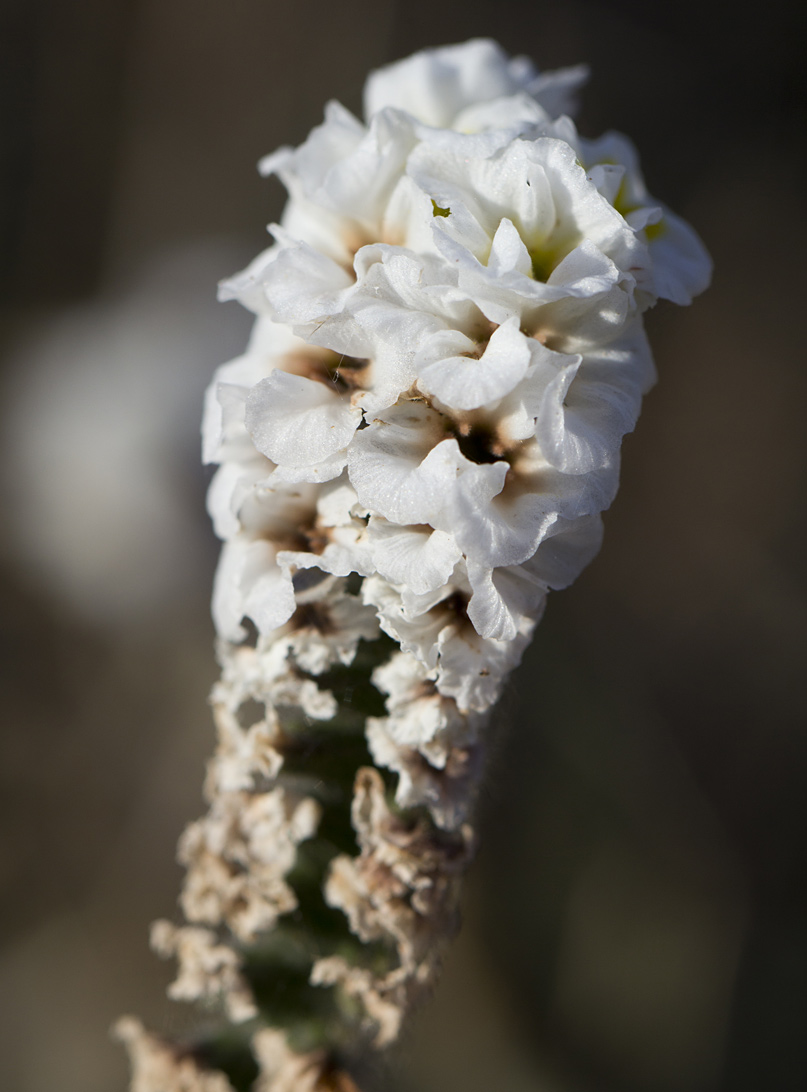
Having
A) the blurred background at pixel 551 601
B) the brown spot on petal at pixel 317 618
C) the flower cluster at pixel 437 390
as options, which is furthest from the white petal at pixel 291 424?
the blurred background at pixel 551 601

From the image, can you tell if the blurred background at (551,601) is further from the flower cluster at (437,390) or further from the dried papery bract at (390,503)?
the flower cluster at (437,390)

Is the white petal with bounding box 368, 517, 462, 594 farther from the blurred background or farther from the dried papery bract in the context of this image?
the blurred background

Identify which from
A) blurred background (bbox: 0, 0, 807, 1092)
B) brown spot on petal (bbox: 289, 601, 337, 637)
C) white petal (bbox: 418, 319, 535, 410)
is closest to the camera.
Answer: white petal (bbox: 418, 319, 535, 410)

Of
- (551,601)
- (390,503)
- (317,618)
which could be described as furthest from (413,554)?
(551,601)

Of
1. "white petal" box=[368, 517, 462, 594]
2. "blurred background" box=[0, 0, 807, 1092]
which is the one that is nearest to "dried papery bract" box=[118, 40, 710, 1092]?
"white petal" box=[368, 517, 462, 594]

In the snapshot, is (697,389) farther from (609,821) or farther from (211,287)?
(211,287)

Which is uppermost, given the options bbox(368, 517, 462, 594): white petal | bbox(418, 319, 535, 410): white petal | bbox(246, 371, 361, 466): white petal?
bbox(246, 371, 361, 466): white petal

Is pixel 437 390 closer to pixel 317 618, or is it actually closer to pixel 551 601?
pixel 317 618
